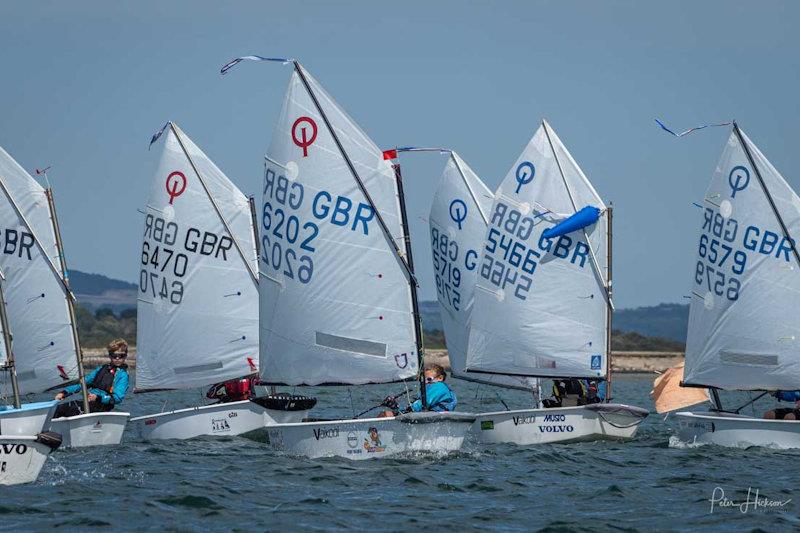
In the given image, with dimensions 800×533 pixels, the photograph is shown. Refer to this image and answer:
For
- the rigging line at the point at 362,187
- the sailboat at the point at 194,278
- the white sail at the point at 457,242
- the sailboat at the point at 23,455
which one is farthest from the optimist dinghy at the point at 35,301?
the white sail at the point at 457,242

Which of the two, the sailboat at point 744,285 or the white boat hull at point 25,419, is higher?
the sailboat at point 744,285

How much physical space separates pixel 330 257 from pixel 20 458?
371 inches

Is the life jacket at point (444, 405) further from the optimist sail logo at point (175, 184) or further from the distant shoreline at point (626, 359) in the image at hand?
the distant shoreline at point (626, 359)

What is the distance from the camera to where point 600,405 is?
3272 cm

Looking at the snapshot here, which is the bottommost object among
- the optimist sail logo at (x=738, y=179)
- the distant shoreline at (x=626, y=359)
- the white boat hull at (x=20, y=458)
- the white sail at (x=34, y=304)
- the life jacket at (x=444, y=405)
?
the white boat hull at (x=20, y=458)

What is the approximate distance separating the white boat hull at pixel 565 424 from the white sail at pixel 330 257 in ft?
13.3

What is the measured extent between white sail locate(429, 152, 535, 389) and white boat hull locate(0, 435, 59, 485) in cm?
1914

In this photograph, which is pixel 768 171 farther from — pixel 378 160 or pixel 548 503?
pixel 548 503

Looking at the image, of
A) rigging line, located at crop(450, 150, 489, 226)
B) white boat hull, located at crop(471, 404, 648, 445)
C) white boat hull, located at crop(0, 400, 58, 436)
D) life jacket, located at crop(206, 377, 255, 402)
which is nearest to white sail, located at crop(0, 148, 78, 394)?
life jacket, located at crop(206, 377, 255, 402)

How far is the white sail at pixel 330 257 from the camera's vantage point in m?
30.5

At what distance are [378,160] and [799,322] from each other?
11.2 m

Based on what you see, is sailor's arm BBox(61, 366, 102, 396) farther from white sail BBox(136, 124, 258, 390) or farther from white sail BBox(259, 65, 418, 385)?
white sail BBox(259, 65, 418, 385)

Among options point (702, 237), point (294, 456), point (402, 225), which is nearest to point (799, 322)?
point (702, 237)

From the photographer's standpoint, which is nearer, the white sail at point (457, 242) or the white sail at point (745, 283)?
the white sail at point (745, 283)
